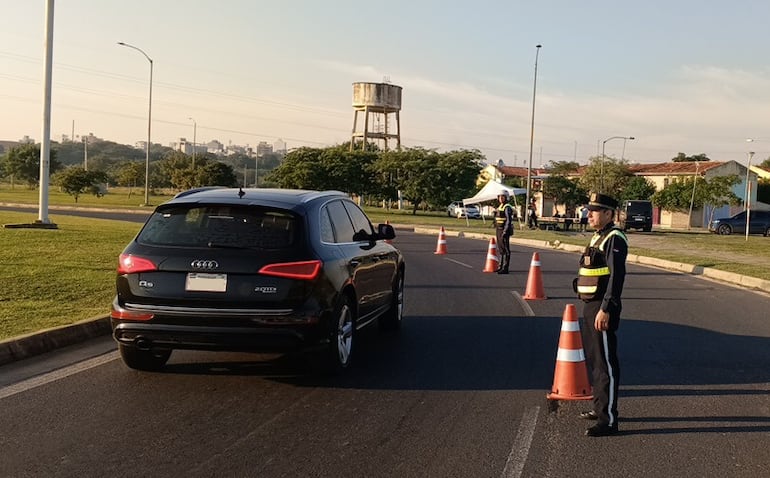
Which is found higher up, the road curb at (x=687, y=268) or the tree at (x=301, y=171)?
the tree at (x=301, y=171)

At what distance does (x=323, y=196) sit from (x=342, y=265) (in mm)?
900

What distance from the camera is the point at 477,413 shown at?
5.75 m

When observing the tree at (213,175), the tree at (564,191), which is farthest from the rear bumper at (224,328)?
the tree at (564,191)

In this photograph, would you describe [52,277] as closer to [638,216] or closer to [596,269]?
[596,269]

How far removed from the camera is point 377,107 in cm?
7362

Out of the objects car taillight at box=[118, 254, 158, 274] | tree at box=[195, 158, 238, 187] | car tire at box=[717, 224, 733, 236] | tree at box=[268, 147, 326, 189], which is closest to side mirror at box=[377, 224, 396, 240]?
car taillight at box=[118, 254, 158, 274]

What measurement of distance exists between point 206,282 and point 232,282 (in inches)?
8.3

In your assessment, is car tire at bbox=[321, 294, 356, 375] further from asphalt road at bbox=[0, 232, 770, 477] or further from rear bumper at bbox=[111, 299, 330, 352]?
rear bumper at bbox=[111, 299, 330, 352]

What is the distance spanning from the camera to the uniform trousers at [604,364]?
5.39 meters

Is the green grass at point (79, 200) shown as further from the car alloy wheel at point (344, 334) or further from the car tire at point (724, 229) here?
the car tire at point (724, 229)

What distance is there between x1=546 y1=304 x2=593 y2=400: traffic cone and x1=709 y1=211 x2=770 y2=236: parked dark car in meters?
43.6

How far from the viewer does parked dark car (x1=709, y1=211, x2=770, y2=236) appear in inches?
1774

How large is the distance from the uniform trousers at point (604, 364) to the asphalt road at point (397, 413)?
194mm

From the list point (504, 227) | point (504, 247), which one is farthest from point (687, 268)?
point (504, 227)
